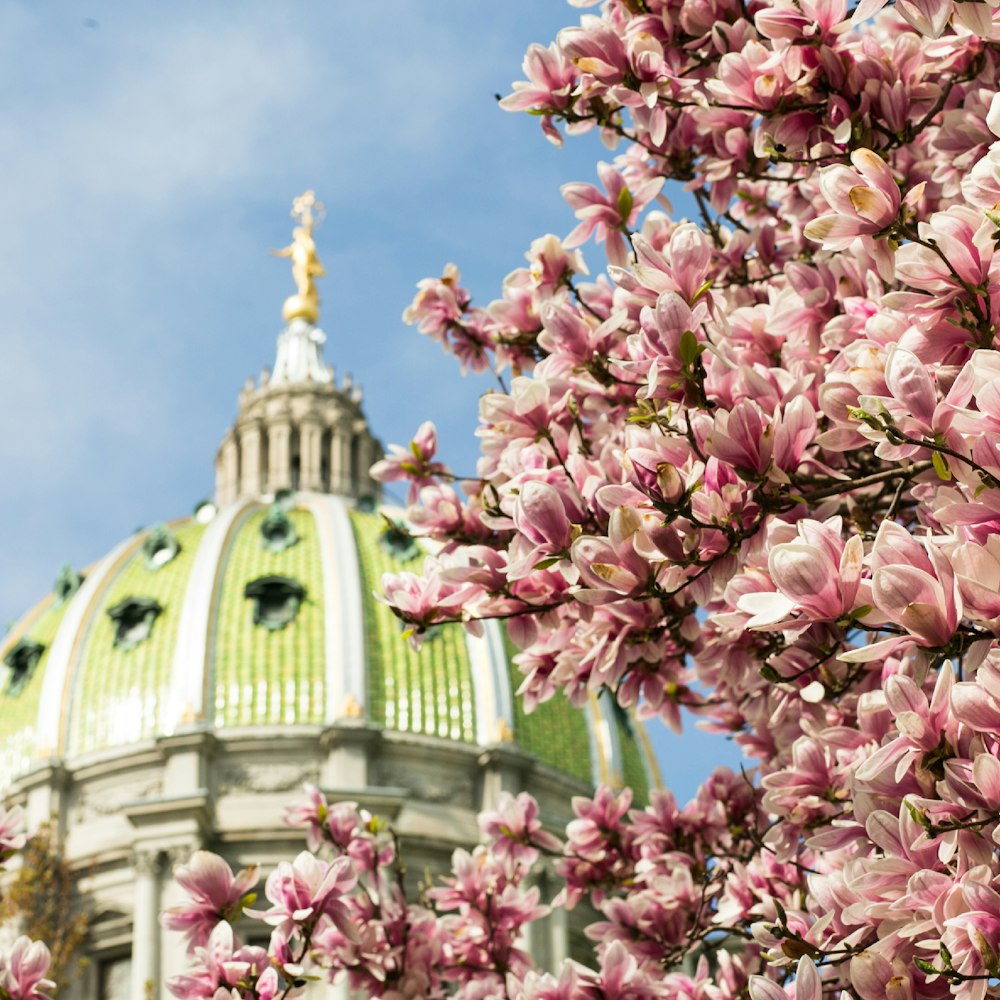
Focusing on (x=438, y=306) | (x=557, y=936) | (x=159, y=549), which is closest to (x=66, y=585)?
(x=159, y=549)

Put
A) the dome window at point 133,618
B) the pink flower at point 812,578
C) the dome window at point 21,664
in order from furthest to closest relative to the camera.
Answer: the dome window at point 21,664, the dome window at point 133,618, the pink flower at point 812,578

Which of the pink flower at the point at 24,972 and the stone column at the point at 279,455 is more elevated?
the stone column at the point at 279,455

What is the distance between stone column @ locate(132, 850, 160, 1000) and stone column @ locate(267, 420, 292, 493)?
2511 cm

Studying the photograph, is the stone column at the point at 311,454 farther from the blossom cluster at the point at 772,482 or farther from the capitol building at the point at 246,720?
the blossom cluster at the point at 772,482

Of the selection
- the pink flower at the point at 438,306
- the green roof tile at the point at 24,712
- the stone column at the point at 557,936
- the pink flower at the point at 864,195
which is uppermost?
the green roof tile at the point at 24,712

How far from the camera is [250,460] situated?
239 ft

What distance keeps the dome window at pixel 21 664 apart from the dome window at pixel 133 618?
342 cm

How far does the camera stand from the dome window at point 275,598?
5747 centimetres

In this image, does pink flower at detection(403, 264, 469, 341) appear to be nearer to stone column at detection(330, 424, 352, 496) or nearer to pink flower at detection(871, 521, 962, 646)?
pink flower at detection(871, 521, 962, 646)

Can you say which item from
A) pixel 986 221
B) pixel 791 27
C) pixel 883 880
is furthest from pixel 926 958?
pixel 791 27

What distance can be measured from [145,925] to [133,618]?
14082mm

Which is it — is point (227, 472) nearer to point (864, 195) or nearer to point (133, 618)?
point (133, 618)

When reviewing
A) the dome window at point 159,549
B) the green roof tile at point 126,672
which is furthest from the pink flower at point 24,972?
the dome window at point 159,549

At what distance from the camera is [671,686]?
8336 mm
